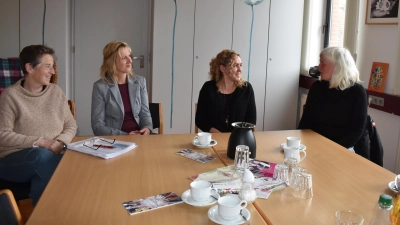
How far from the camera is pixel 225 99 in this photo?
290cm

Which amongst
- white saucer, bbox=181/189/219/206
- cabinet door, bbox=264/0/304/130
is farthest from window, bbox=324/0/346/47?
white saucer, bbox=181/189/219/206

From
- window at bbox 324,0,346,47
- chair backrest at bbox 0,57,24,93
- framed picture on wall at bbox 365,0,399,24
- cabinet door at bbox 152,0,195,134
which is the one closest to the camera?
framed picture on wall at bbox 365,0,399,24

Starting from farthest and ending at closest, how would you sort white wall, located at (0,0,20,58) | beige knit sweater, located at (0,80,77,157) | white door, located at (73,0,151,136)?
1. white door, located at (73,0,151,136)
2. white wall, located at (0,0,20,58)
3. beige knit sweater, located at (0,80,77,157)

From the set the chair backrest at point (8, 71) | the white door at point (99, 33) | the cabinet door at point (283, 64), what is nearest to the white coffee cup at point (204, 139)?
the chair backrest at point (8, 71)

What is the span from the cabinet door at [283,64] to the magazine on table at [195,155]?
8.06 feet

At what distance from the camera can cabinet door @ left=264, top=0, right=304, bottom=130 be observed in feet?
13.7

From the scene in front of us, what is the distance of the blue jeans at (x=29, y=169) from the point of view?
2.09m

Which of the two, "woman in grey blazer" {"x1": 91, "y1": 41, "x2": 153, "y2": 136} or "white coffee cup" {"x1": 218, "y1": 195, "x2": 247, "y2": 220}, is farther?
"woman in grey blazer" {"x1": 91, "y1": 41, "x2": 153, "y2": 136}

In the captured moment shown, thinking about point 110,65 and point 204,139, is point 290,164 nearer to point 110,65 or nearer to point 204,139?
point 204,139

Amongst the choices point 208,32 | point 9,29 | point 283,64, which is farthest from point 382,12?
point 9,29

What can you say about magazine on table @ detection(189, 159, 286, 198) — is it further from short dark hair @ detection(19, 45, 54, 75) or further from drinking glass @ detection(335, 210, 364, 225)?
short dark hair @ detection(19, 45, 54, 75)

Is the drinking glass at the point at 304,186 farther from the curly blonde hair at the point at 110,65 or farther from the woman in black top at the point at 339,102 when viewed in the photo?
the curly blonde hair at the point at 110,65

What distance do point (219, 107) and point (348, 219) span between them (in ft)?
5.70

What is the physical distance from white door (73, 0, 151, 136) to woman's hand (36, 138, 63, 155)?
2.27 m
